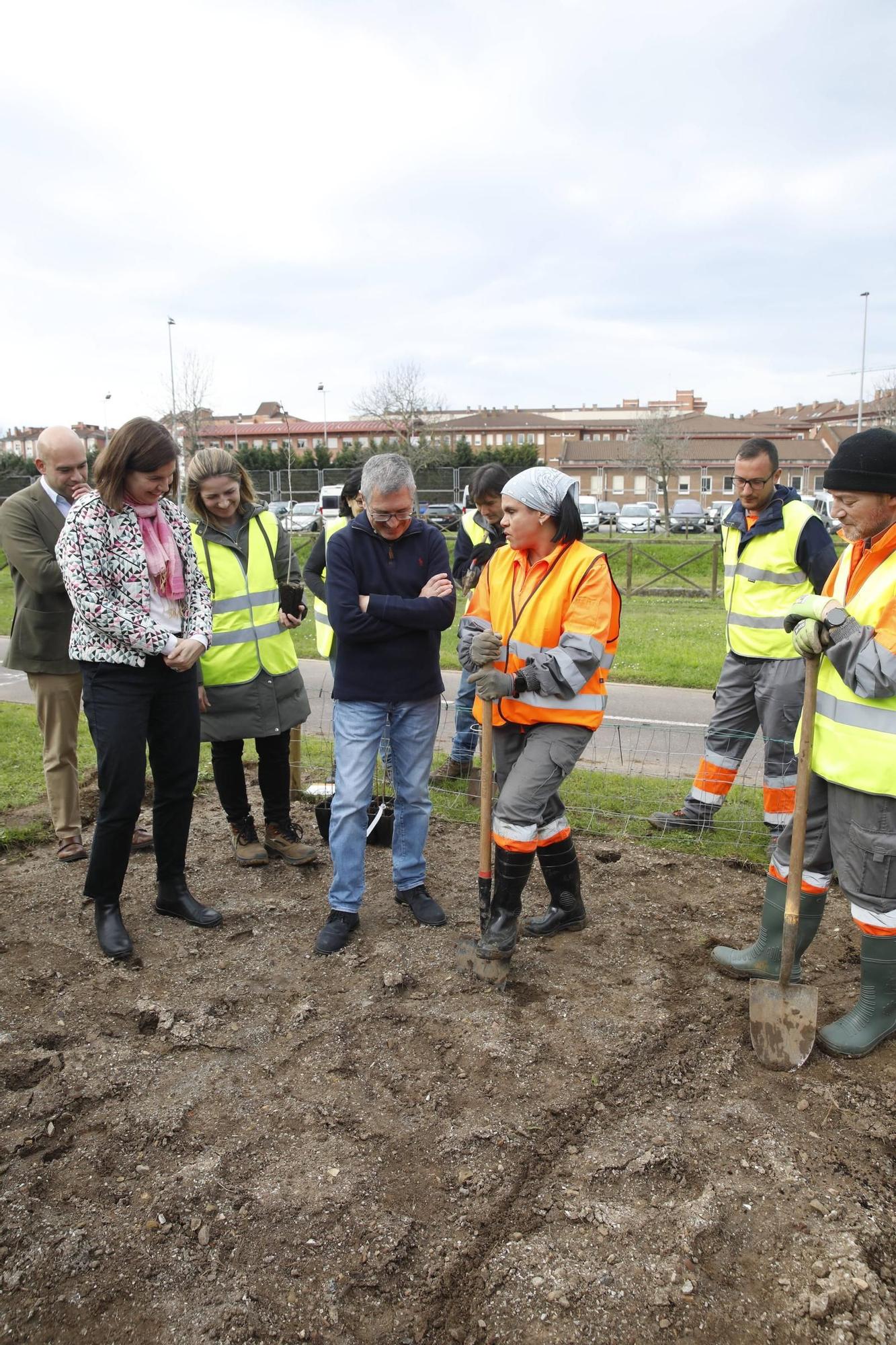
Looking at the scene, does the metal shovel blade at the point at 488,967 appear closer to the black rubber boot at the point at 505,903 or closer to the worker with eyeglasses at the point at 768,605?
the black rubber boot at the point at 505,903

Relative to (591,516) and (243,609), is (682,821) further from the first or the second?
(591,516)

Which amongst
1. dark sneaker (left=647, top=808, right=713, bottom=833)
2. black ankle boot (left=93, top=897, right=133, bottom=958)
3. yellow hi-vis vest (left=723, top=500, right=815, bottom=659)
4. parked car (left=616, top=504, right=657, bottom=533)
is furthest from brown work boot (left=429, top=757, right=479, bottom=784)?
parked car (left=616, top=504, right=657, bottom=533)

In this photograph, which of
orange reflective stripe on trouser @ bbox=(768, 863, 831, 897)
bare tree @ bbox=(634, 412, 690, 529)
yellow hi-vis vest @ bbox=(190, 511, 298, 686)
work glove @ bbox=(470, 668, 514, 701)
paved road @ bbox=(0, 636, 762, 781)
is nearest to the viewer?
orange reflective stripe on trouser @ bbox=(768, 863, 831, 897)

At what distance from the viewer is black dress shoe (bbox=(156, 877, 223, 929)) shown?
13.8 feet

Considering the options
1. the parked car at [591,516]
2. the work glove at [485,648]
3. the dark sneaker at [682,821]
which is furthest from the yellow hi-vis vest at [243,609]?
the parked car at [591,516]

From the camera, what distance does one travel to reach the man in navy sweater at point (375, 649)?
393 centimetres

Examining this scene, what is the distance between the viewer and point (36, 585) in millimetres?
4621

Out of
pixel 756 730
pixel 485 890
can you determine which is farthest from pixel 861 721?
pixel 756 730

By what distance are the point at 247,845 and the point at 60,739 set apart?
1.12m

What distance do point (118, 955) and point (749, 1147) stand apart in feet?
8.30

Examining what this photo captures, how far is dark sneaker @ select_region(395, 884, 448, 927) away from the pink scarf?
169cm

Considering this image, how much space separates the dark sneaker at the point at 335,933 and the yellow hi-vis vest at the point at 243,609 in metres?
1.25

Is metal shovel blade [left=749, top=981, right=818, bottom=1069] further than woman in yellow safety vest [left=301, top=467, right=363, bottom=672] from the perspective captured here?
No

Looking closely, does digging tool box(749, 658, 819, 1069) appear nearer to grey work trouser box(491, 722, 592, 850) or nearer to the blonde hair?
grey work trouser box(491, 722, 592, 850)
